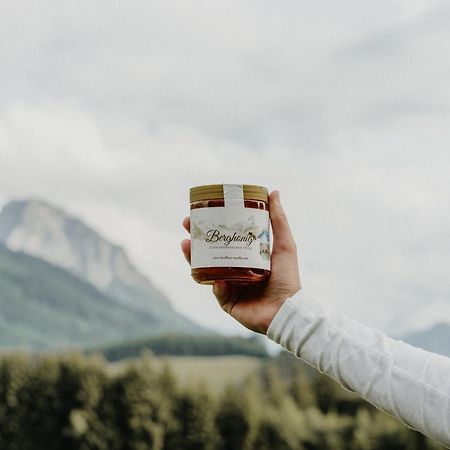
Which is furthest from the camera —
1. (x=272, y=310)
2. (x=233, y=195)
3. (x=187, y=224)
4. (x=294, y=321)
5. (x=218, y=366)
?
(x=218, y=366)

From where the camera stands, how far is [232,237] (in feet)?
9.64

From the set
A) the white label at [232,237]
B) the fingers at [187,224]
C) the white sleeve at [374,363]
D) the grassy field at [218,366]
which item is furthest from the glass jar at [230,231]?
the grassy field at [218,366]

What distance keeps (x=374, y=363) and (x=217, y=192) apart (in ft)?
2.31

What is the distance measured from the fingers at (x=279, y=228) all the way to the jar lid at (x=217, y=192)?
3 centimetres

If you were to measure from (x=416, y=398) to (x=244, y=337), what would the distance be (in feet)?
333

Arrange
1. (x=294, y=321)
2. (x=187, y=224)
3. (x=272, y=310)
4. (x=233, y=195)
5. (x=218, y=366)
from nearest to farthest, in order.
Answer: (x=294, y=321), (x=272, y=310), (x=233, y=195), (x=187, y=224), (x=218, y=366)

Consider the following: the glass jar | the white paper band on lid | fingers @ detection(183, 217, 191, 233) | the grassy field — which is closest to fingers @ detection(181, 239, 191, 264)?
fingers @ detection(183, 217, 191, 233)

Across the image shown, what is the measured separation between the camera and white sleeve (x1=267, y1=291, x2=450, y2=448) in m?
2.50

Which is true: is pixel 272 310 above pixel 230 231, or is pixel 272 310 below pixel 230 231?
below

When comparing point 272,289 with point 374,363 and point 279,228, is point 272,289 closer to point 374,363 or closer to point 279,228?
point 279,228

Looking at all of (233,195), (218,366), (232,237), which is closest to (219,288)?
(232,237)

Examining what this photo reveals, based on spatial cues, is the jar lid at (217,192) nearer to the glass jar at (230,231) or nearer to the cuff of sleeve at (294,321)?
the glass jar at (230,231)

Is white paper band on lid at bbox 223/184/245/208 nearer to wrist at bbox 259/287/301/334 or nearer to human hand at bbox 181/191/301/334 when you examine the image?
human hand at bbox 181/191/301/334

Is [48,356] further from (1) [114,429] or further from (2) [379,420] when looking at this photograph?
(2) [379,420]
